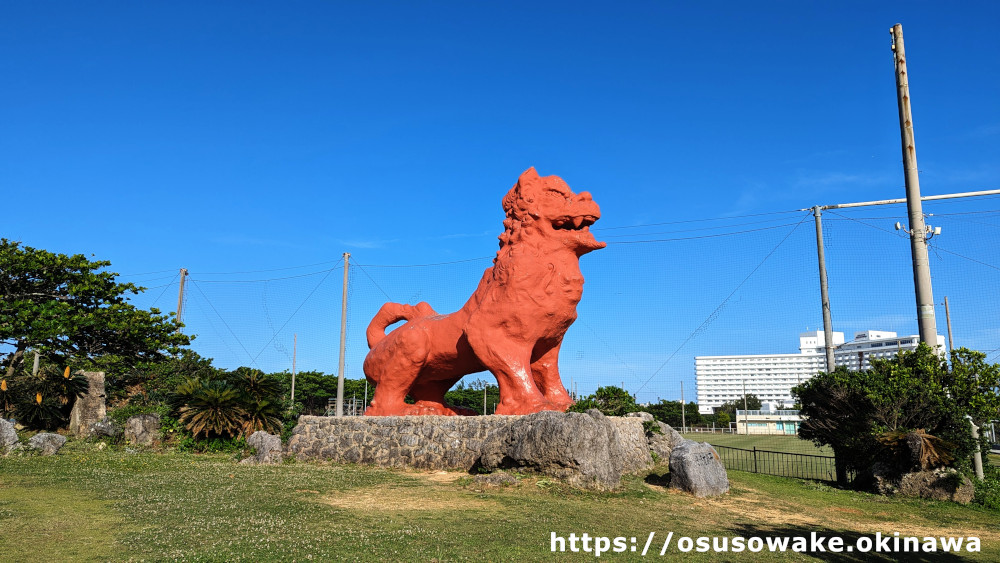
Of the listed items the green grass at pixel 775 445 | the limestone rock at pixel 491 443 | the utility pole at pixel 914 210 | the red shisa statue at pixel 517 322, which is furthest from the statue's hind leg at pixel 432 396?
the green grass at pixel 775 445

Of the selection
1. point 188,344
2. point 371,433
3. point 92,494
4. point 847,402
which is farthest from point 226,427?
point 847,402

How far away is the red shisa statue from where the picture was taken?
10906mm

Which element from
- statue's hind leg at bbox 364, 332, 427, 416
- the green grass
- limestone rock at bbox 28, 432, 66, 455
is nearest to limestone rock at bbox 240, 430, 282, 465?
statue's hind leg at bbox 364, 332, 427, 416

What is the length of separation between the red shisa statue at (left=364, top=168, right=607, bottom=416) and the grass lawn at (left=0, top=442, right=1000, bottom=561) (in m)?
2.17

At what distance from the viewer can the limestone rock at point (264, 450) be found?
11562 millimetres

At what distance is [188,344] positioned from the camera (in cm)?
2372

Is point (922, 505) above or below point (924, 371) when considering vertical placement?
below

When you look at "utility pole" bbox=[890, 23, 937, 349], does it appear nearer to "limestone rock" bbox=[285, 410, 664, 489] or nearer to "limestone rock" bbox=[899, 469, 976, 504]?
"limestone rock" bbox=[899, 469, 976, 504]

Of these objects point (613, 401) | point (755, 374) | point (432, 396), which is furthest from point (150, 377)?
point (755, 374)

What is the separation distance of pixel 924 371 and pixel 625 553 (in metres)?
6.82

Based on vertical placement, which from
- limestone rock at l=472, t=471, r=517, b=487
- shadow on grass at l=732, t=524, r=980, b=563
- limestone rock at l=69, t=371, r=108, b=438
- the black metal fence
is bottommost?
the black metal fence

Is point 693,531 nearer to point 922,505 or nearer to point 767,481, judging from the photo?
point 922,505

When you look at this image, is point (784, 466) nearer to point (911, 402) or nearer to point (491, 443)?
point (911, 402)

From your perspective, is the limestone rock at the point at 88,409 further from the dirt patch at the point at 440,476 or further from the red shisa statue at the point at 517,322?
the dirt patch at the point at 440,476
